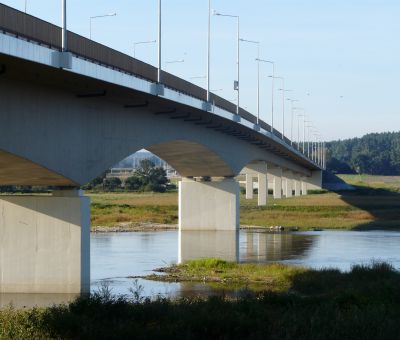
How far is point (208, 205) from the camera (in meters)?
65.7

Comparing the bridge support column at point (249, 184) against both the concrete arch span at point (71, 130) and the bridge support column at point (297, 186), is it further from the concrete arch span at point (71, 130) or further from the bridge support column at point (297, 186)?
the concrete arch span at point (71, 130)

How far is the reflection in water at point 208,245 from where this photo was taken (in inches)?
1800

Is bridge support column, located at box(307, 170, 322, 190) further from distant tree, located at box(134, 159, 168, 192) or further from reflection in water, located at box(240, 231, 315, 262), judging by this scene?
reflection in water, located at box(240, 231, 315, 262)

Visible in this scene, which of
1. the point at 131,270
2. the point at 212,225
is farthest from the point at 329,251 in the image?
the point at 212,225

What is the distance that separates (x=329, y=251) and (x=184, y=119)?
1071 centimetres

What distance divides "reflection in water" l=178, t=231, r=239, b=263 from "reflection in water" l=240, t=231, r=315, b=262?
2.18 ft

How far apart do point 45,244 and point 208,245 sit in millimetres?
23732

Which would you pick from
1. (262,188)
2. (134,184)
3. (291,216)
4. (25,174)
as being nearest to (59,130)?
(25,174)

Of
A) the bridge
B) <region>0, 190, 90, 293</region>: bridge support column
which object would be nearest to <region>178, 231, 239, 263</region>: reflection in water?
the bridge

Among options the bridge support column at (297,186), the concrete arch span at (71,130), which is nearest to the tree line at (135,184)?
the bridge support column at (297,186)

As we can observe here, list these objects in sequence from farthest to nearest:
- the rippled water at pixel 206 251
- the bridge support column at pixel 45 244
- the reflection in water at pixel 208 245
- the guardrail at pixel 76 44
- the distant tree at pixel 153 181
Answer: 1. the distant tree at pixel 153 181
2. the reflection in water at pixel 208 245
3. the rippled water at pixel 206 251
4. the bridge support column at pixel 45 244
5. the guardrail at pixel 76 44

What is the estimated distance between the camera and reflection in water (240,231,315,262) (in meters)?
44.5

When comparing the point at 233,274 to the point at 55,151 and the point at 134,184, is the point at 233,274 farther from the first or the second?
the point at 134,184

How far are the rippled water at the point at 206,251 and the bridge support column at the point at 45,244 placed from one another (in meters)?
0.77
